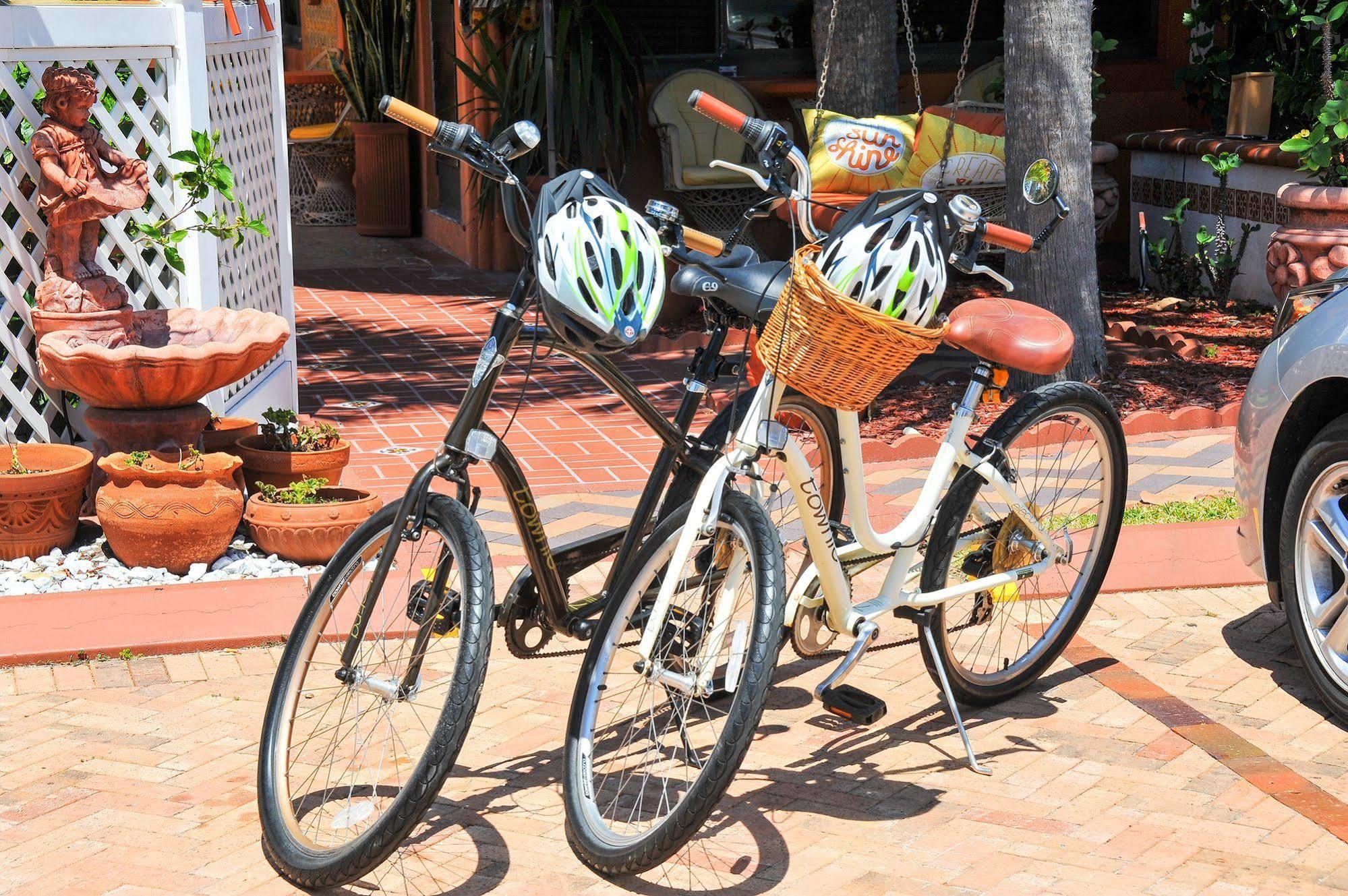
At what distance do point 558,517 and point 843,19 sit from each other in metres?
4.39

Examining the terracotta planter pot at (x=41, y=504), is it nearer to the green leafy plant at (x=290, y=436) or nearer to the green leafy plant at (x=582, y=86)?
the green leafy plant at (x=290, y=436)

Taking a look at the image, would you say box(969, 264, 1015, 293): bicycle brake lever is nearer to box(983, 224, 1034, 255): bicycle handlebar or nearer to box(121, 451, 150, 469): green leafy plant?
box(983, 224, 1034, 255): bicycle handlebar

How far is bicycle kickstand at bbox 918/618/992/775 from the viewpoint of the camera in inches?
151

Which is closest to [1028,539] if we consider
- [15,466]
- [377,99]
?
[15,466]

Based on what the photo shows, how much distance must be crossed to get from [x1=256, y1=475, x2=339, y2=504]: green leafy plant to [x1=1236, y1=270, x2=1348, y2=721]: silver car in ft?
9.26

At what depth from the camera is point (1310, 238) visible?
8.50 meters

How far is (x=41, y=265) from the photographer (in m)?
5.68

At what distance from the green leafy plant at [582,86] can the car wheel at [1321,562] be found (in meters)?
6.83

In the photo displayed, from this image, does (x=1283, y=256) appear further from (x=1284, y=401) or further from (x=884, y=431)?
(x=1284, y=401)

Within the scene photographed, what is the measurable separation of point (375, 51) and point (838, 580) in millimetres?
11155

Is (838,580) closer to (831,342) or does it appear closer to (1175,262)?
(831,342)

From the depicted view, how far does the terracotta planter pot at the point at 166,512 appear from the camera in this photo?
5035mm

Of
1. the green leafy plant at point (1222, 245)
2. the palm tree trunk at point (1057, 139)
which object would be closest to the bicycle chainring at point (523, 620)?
the palm tree trunk at point (1057, 139)

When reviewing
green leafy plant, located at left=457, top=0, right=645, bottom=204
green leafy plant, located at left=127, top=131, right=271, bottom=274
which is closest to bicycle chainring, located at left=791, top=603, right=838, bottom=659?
green leafy plant, located at left=127, top=131, right=271, bottom=274
